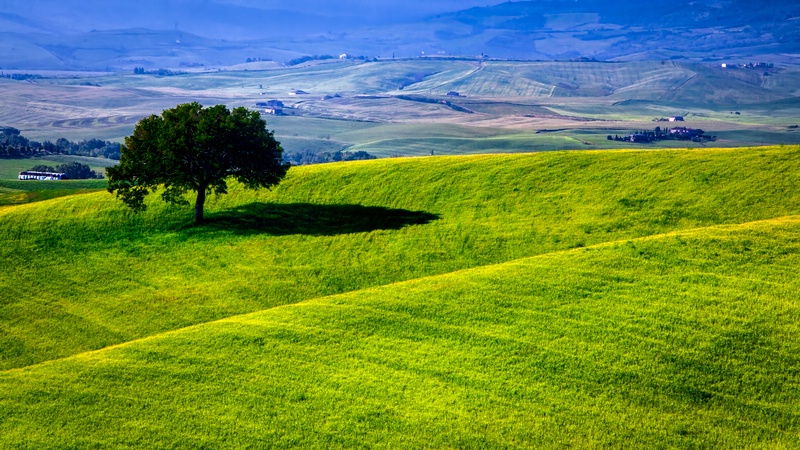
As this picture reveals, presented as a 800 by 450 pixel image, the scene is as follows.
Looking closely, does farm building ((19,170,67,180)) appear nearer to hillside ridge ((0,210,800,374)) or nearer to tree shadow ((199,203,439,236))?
tree shadow ((199,203,439,236))

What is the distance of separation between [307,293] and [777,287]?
111 ft

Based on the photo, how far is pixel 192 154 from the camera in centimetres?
7169

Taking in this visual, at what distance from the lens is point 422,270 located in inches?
2319

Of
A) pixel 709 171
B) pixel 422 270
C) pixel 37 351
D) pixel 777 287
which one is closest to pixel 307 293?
pixel 422 270

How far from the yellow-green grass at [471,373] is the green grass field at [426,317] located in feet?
0.47

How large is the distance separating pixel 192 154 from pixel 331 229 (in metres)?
16.6

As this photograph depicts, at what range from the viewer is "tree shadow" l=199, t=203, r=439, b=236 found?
7069 cm

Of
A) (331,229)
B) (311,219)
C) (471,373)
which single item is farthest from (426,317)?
(311,219)

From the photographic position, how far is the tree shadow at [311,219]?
70.7 metres

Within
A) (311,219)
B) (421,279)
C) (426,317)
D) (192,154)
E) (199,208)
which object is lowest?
(426,317)

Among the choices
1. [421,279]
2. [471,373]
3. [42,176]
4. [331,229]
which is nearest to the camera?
[471,373]

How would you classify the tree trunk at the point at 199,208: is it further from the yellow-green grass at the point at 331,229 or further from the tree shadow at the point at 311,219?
the yellow-green grass at the point at 331,229

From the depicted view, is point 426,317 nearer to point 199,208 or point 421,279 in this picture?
point 421,279

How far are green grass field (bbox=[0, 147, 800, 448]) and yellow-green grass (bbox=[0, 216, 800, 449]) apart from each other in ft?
0.47
